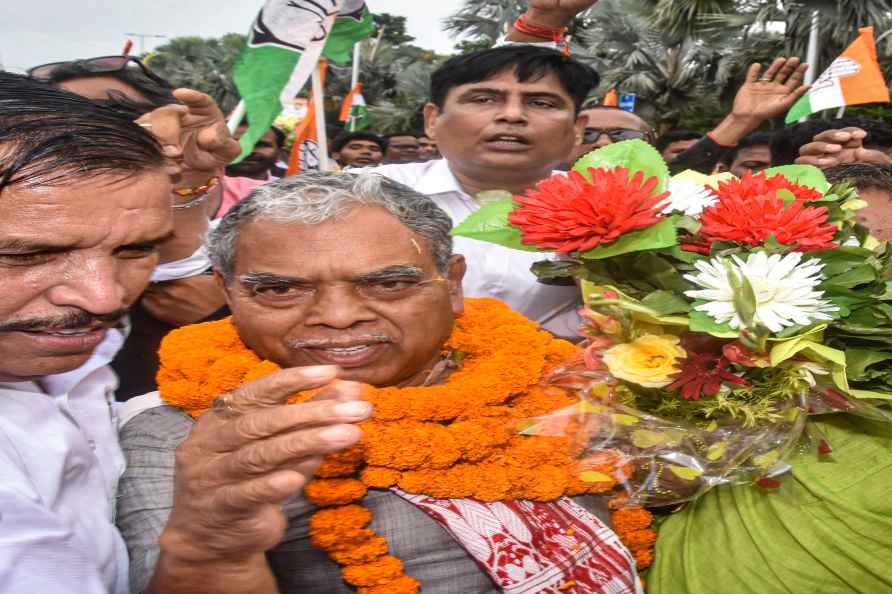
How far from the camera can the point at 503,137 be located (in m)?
3.50

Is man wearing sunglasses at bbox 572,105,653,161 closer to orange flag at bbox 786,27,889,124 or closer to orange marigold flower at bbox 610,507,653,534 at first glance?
orange flag at bbox 786,27,889,124

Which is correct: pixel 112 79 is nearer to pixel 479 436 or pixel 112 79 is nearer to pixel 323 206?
pixel 323 206

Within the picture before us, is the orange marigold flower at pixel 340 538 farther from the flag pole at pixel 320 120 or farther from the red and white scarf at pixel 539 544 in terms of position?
the flag pole at pixel 320 120

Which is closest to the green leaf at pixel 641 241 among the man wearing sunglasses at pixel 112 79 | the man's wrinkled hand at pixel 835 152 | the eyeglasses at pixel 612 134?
the man wearing sunglasses at pixel 112 79

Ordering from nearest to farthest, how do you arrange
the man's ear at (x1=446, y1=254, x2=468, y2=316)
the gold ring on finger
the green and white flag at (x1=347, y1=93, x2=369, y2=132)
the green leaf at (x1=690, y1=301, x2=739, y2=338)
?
the gold ring on finger → the green leaf at (x1=690, y1=301, x2=739, y2=338) → the man's ear at (x1=446, y1=254, x2=468, y2=316) → the green and white flag at (x1=347, y1=93, x2=369, y2=132)

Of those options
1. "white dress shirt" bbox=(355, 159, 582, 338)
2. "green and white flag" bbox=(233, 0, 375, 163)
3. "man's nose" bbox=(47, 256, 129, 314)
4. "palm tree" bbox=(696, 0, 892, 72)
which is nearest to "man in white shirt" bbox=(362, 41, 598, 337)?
"white dress shirt" bbox=(355, 159, 582, 338)

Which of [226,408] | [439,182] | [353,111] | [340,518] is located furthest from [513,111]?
[353,111]

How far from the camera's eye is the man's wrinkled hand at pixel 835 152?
13.0 ft

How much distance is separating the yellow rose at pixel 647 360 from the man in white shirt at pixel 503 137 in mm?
1485

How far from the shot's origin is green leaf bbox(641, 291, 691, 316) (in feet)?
5.87

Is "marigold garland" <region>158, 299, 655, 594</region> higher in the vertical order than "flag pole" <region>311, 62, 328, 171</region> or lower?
lower

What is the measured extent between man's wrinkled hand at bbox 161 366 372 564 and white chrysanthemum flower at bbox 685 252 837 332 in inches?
35.1

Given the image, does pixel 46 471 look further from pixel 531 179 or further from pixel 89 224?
pixel 531 179

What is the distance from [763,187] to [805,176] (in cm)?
30
